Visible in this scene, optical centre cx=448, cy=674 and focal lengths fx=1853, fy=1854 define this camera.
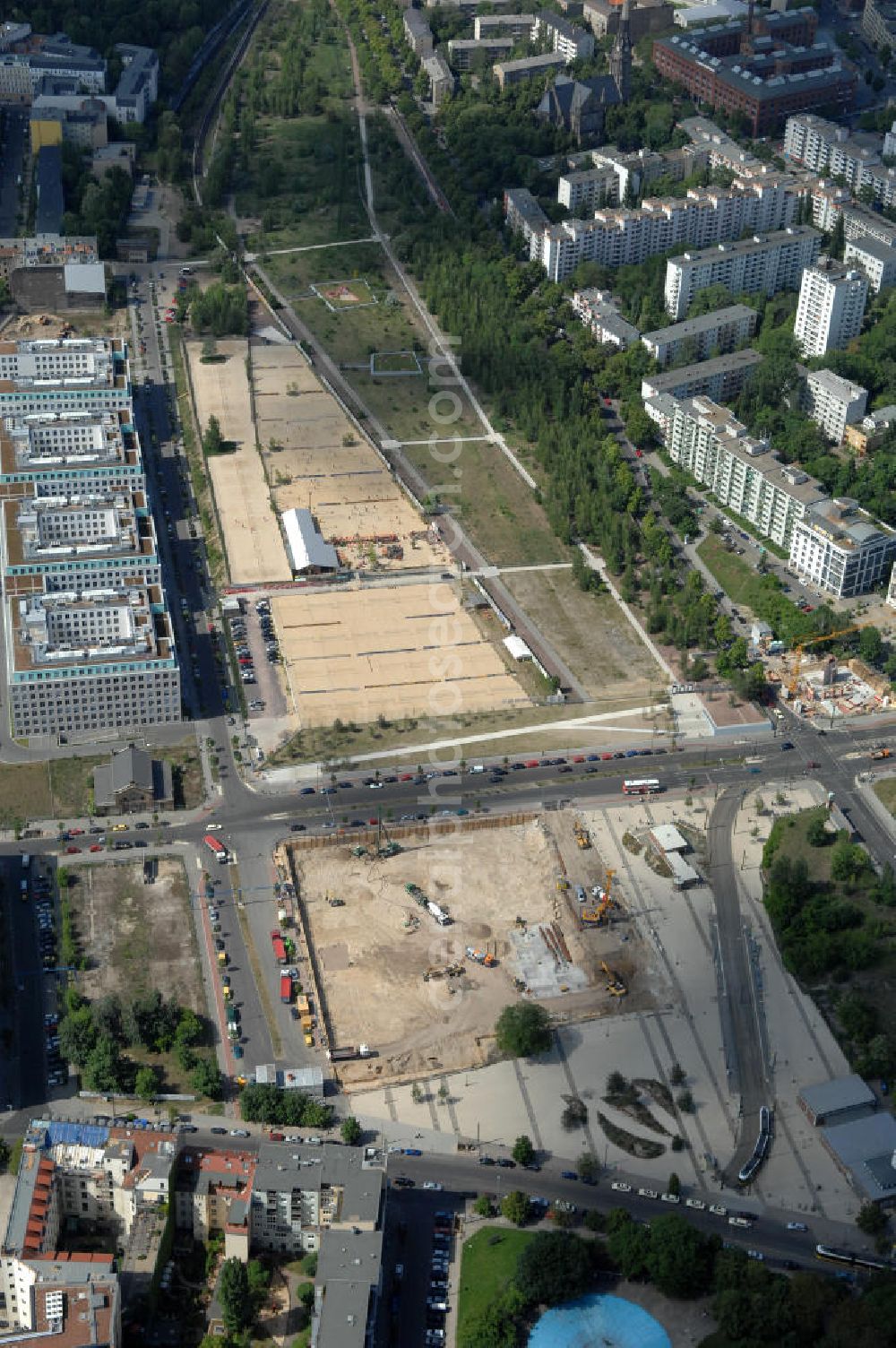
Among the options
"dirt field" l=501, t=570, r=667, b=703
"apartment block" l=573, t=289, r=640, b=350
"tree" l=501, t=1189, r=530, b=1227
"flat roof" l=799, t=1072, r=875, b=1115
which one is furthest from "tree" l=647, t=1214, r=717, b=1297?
"apartment block" l=573, t=289, r=640, b=350

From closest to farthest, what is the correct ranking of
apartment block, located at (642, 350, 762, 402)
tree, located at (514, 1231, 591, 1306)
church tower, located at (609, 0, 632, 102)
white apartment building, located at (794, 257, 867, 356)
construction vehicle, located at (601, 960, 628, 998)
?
tree, located at (514, 1231, 591, 1306), construction vehicle, located at (601, 960, 628, 998), apartment block, located at (642, 350, 762, 402), white apartment building, located at (794, 257, 867, 356), church tower, located at (609, 0, 632, 102)

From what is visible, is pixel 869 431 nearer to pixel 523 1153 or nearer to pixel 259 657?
pixel 259 657

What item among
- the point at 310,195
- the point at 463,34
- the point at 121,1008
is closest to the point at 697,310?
the point at 310,195

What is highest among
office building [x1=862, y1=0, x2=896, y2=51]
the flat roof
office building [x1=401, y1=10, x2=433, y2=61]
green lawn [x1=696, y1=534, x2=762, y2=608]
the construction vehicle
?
office building [x1=862, y1=0, x2=896, y2=51]

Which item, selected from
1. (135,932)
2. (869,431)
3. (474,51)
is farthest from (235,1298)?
(474,51)

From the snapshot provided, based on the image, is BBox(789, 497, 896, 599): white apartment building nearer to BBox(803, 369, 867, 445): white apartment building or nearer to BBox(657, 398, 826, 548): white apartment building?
BBox(657, 398, 826, 548): white apartment building

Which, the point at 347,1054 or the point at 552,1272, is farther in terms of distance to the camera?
the point at 347,1054
